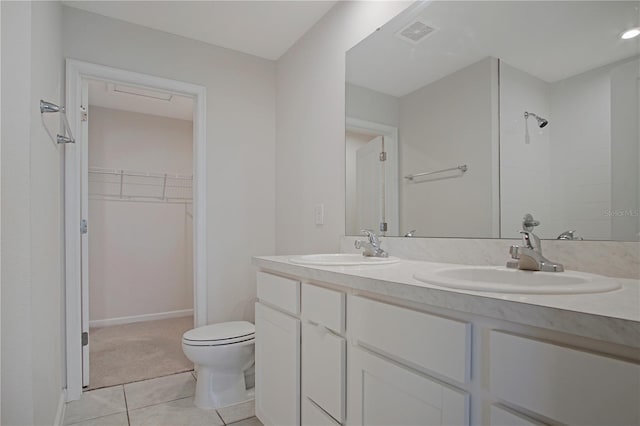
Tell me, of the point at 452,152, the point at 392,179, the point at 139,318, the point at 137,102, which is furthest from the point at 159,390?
the point at 137,102

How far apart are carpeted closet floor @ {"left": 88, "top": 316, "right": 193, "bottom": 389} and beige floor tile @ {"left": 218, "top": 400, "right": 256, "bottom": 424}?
0.68 metres

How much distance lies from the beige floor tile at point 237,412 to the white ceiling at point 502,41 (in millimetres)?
1880

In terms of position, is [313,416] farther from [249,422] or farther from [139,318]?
[139,318]

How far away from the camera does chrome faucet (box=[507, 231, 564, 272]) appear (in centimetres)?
104

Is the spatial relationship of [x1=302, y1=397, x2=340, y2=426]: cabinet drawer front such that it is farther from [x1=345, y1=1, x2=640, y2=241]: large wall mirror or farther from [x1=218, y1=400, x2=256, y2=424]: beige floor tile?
[x1=345, y1=1, x2=640, y2=241]: large wall mirror

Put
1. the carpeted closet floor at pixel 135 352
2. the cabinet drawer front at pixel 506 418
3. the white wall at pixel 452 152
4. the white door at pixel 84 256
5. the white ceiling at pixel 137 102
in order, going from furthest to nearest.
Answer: the white ceiling at pixel 137 102
the carpeted closet floor at pixel 135 352
the white door at pixel 84 256
the white wall at pixel 452 152
the cabinet drawer front at pixel 506 418

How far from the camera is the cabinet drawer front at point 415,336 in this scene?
0.76 metres

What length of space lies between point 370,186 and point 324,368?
1.01 meters

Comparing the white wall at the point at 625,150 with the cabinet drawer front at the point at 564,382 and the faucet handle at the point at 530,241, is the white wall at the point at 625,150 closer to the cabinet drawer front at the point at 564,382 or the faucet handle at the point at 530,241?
the faucet handle at the point at 530,241

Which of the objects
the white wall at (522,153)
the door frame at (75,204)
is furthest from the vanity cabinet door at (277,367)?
the door frame at (75,204)

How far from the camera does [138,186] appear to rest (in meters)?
3.80

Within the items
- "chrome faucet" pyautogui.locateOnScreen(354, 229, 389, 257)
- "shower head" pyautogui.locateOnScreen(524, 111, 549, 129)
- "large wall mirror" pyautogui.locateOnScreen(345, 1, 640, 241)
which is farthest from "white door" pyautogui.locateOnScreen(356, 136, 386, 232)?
"shower head" pyautogui.locateOnScreen(524, 111, 549, 129)

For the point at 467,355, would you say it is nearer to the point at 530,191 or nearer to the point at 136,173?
the point at 530,191

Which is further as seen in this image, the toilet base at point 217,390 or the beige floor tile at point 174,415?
the toilet base at point 217,390
